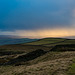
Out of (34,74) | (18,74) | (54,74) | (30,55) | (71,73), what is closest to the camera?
(71,73)

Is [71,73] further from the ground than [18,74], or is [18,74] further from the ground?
[71,73]

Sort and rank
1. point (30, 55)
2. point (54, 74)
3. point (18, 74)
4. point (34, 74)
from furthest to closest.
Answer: point (30, 55) → point (18, 74) → point (34, 74) → point (54, 74)

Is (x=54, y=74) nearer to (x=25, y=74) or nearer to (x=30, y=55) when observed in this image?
(x=25, y=74)

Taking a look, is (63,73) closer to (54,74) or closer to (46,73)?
(54,74)

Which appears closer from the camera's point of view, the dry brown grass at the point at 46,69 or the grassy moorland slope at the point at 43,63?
the dry brown grass at the point at 46,69

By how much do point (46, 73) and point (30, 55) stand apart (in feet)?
136

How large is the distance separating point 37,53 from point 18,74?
38.6 metres

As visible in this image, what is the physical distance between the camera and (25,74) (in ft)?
84.8

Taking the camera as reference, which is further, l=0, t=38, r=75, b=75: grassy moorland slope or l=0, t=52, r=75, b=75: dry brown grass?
l=0, t=38, r=75, b=75: grassy moorland slope

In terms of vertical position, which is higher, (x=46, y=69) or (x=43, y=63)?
(x=46, y=69)

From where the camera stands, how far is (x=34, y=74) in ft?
80.7

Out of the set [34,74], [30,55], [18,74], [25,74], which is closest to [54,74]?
[34,74]

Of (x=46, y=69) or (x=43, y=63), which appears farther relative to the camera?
(x=43, y=63)

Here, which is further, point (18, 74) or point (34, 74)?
point (18, 74)
